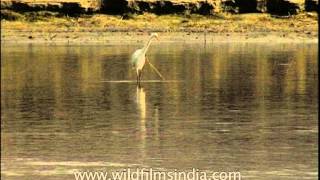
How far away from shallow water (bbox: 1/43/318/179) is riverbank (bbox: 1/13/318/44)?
12050 mm

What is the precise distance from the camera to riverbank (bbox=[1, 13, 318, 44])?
133 feet

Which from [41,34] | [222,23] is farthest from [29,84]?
[222,23]

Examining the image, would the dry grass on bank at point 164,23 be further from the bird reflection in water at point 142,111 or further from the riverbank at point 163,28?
the bird reflection in water at point 142,111

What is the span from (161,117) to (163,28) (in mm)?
27176

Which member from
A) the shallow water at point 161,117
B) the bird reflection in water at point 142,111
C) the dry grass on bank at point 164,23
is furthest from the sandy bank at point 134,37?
the bird reflection in water at point 142,111

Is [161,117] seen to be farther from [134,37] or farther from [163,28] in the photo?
[163,28]

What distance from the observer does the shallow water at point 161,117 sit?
12055mm

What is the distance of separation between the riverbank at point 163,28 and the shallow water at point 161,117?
39.5 feet

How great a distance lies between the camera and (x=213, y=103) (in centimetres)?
1788

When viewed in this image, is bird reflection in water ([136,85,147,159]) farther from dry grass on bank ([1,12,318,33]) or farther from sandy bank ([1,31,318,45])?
dry grass on bank ([1,12,318,33])

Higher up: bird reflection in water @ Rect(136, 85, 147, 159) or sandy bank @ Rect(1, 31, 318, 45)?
bird reflection in water @ Rect(136, 85, 147, 159)

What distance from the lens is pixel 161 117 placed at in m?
16.1

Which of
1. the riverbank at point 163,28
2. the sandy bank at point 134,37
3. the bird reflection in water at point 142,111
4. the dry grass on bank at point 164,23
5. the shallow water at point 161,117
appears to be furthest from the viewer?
the dry grass on bank at point 164,23

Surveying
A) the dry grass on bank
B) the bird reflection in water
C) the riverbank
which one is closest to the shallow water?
the bird reflection in water
